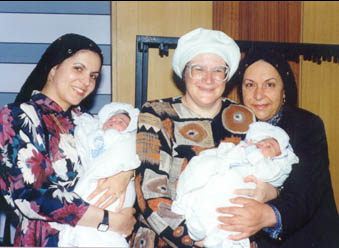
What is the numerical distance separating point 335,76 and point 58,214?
249 cm

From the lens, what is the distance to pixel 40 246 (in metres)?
1.73

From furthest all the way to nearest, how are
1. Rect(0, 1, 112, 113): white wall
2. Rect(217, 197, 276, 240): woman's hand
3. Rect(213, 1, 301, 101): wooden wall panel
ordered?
Rect(213, 1, 301, 101): wooden wall panel < Rect(0, 1, 112, 113): white wall < Rect(217, 197, 276, 240): woman's hand

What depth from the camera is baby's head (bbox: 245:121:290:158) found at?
169 centimetres

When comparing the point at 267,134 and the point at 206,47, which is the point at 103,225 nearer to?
the point at 267,134

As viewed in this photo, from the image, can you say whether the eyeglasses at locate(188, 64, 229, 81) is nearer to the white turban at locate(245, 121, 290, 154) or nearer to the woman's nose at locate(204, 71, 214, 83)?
the woman's nose at locate(204, 71, 214, 83)

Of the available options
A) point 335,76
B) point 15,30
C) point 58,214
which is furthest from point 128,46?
point 335,76

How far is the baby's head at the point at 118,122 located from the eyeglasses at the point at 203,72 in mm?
421

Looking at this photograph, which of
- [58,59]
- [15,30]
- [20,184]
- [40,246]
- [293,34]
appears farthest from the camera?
[293,34]

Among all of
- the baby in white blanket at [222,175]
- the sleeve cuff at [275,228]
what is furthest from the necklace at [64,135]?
the sleeve cuff at [275,228]

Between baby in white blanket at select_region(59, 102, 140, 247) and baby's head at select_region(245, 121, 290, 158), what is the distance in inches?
23.1

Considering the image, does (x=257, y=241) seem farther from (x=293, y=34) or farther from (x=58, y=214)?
(x=293, y=34)

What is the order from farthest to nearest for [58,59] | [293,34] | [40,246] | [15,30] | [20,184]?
1. [293,34]
2. [15,30]
3. [58,59]
4. [40,246]
5. [20,184]

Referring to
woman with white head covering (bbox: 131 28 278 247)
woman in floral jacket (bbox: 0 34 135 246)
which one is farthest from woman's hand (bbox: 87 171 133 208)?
woman with white head covering (bbox: 131 28 278 247)

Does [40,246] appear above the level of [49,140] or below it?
below
